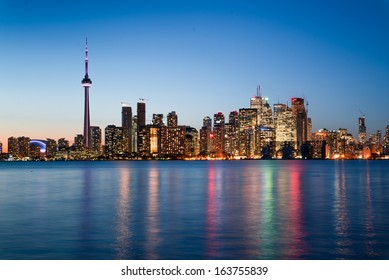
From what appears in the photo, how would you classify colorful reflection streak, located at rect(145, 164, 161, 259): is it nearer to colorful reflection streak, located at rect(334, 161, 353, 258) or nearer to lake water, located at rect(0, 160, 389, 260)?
lake water, located at rect(0, 160, 389, 260)

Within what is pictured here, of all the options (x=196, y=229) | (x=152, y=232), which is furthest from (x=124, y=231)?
(x=196, y=229)

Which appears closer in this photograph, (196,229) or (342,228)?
(196,229)

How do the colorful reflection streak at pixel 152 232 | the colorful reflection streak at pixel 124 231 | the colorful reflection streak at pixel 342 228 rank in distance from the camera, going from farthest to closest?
the colorful reflection streak at pixel 342 228, the colorful reflection streak at pixel 124 231, the colorful reflection streak at pixel 152 232

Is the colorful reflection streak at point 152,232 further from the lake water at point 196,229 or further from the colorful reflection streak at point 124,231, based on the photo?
the colorful reflection streak at point 124,231

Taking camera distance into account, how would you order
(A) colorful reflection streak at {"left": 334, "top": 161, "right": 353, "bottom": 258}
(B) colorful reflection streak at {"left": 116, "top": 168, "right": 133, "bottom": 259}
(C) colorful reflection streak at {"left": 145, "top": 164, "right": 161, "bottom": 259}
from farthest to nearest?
1. (A) colorful reflection streak at {"left": 334, "top": 161, "right": 353, "bottom": 258}
2. (B) colorful reflection streak at {"left": 116, "top": 168, "right": 133, "bottom": 259}
3. (C) colorful reflection streak at {"left": 145, "top": 164, "right": 161, "bottom": 259}

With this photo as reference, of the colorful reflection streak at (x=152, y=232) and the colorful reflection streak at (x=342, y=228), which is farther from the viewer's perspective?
the colorful reflection streak at (x=342, y=228)

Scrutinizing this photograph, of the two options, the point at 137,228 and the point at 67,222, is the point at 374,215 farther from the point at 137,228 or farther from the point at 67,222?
the point at 67,222

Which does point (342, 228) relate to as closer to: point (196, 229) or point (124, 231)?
point (196, 229)

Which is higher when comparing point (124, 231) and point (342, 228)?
point (124, 231)

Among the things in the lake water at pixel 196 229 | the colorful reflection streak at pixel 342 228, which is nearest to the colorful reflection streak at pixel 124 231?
the lake water at pixel 196 229

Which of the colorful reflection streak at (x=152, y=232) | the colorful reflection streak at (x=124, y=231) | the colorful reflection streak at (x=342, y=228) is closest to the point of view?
the colorful reflection streak at (x=152, y=232)

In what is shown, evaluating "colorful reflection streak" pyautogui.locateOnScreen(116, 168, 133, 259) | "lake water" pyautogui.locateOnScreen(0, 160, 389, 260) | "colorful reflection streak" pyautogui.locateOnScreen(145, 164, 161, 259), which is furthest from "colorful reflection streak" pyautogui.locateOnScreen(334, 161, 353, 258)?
"colorful reflection streak" pyautogui.locateOnScreen(116, 168, 133, 259)
